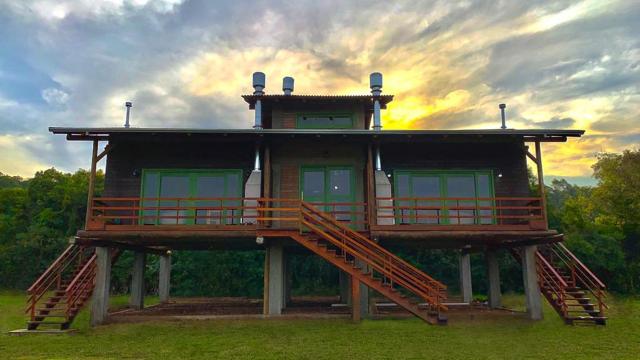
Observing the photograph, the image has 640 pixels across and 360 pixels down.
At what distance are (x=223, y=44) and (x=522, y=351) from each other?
62.7 ft

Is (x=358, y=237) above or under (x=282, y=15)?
under

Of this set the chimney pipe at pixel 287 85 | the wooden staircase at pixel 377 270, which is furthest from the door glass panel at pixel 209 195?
the chimney pipe at pixel 287 85

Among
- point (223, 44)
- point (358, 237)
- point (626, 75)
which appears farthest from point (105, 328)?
point (626, 75)

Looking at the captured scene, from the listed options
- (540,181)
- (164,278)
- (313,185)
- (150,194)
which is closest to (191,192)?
(150,194)

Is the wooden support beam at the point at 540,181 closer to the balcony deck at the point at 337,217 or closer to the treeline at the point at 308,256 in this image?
the balcony deck at the point at 337,217

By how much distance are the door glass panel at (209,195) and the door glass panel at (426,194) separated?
7624mm

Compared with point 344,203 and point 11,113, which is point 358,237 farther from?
point 11,113

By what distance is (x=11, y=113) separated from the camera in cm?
3231

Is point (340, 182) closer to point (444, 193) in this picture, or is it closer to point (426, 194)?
point (426, 194)

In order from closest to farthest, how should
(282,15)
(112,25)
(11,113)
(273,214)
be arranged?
(273,214), (282,15), (112,25), (11,113)

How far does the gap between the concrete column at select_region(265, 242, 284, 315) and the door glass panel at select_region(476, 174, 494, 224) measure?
7.96 m

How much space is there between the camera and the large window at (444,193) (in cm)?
1727

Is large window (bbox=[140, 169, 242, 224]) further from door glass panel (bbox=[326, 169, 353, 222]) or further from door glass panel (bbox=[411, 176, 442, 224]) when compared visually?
door glass panel (bbox=[411, 176, 442, 224])

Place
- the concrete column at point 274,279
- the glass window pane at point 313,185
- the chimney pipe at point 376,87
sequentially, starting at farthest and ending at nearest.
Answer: the chimney pipe at point 376,87, the glass window pane at point 313,185, the concrete column at point 274,279
